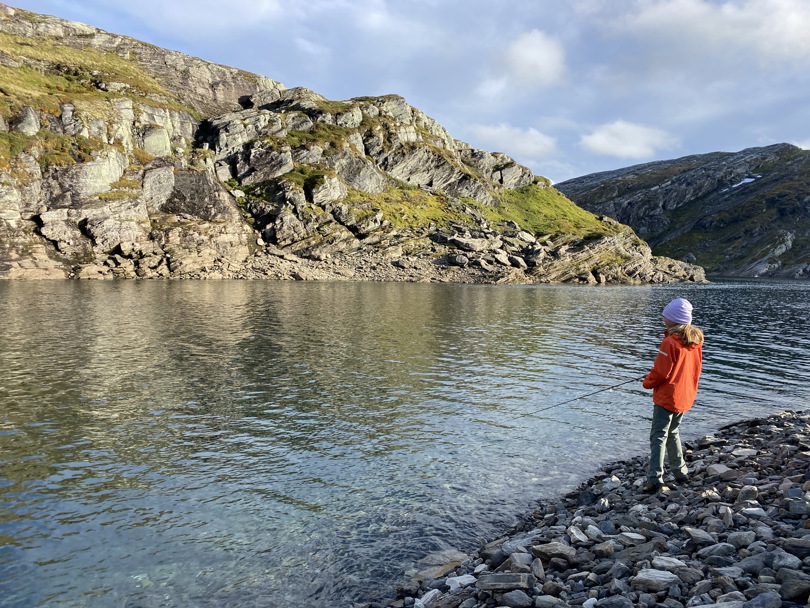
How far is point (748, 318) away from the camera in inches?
2480

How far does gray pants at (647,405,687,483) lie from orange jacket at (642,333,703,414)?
0.31 m

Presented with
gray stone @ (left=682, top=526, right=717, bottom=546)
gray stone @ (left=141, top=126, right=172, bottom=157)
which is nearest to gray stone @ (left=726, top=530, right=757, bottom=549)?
gray stone @ (left=682, top=526, right=717, bottom=546)

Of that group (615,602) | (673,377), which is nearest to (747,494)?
(673,377)

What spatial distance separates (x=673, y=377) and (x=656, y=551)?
452cm

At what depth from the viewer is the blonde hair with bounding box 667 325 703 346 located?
1183cm

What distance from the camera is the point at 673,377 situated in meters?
12.0

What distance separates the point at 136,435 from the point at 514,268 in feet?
458

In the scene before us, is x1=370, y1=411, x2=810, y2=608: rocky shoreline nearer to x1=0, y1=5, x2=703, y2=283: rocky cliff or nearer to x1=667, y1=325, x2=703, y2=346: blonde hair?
x1=667, y1=325, x2=703, y2=346: blonde hair

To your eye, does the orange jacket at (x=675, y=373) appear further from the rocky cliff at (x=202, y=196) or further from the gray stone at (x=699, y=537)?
the rocky cliff at (x=202, y=196)

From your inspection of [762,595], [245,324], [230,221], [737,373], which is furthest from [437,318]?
[230,221]

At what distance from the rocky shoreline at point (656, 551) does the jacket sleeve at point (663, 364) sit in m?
2.66

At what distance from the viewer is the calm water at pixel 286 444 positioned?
35.3ft

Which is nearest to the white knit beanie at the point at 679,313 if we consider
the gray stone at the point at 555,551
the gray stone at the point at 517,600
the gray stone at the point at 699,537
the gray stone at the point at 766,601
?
the gray stone at the point at 699,537

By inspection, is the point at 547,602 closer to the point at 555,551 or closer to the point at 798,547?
the point at 555,551
